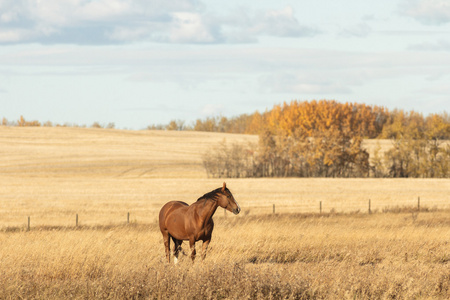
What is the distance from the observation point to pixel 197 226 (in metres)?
10.8

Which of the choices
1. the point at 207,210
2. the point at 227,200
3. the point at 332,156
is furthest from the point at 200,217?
the point at 332,156

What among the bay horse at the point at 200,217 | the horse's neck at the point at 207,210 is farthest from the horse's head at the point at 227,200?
the horse's neck at the point at 207,210

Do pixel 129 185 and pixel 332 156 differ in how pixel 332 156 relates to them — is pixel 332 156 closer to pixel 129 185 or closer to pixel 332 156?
pixel 332 156

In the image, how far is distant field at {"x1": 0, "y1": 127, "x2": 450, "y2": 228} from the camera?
41203 mm

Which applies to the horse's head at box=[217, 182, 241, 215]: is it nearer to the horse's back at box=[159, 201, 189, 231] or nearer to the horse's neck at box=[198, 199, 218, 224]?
the horse's neck at box=[198, 199, 218, 224]

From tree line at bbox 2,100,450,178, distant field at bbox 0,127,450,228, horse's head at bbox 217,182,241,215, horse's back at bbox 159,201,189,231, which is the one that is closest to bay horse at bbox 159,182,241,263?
horse's head at bbox 217,182,241,215

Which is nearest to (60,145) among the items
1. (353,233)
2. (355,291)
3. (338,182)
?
(338,182)

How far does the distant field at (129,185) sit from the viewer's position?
41.2m

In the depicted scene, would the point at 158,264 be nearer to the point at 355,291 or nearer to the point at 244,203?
the point at 355,291

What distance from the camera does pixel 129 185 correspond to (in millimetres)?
63312

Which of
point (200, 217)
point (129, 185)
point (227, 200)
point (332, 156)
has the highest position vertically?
point (227, 200)

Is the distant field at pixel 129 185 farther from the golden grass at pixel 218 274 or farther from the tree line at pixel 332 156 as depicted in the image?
the golden grass at pixel 218 274

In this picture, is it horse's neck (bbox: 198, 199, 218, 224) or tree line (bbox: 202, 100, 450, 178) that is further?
tree line (bbox: 202, 100, 450, 178)

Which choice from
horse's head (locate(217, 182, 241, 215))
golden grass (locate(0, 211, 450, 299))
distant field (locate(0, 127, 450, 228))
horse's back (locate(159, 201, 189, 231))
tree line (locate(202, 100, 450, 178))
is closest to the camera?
golden grass (locate(0, 211, 450, 299))
